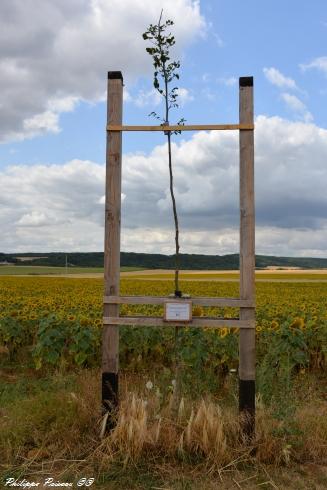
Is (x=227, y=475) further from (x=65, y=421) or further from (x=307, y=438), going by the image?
(x=65, y=421)

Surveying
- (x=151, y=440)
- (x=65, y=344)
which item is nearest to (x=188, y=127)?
(x=151, y=440)

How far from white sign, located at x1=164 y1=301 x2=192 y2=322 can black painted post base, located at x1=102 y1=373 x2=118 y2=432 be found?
82cm

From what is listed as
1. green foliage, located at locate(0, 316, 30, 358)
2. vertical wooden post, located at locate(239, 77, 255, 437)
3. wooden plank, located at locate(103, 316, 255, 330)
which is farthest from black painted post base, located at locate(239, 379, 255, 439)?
green foliage, located at locate(0, 316, 30, 358)

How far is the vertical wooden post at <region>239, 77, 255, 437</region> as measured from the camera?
4785 millimetres

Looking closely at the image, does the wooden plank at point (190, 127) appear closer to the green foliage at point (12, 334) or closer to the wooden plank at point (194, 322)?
the wooden plank at point (194, 322)

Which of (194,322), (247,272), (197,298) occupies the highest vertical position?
(247,272)

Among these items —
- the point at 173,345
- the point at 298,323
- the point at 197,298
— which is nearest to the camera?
the point at 197,298

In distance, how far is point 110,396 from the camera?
5.00 metres

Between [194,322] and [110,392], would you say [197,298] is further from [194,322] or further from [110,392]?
[110,392]

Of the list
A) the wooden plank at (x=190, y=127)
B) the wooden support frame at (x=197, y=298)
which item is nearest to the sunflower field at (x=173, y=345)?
the wooden support frame at (x=197, y=298)

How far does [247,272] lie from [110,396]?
1.80m

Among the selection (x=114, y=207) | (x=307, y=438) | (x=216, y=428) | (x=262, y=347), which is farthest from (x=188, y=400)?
(x=262, y=347)

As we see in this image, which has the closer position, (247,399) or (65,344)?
(247,399)

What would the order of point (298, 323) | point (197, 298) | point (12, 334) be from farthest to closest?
point (12, 334) < point (298, 323) < point (197, 298)
